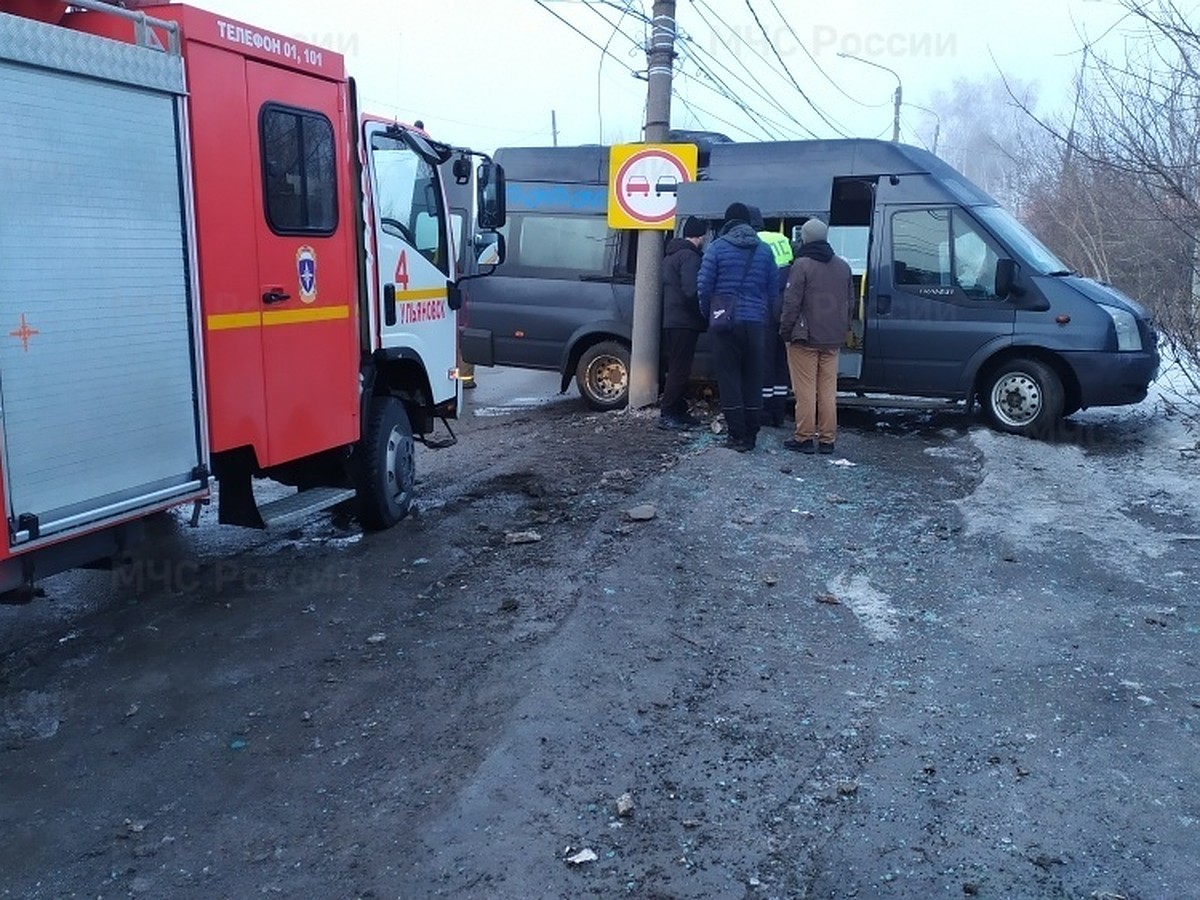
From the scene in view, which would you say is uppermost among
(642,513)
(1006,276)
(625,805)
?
(1006,276)

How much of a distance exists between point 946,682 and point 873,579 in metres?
1.43

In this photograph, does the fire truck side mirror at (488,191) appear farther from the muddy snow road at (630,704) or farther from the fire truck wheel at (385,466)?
the muddy snow road at (630,704)

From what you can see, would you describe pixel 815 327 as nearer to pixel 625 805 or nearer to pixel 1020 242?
pixel 1020 242

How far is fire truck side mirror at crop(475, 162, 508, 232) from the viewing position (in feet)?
26.0

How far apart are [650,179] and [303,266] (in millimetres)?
5406

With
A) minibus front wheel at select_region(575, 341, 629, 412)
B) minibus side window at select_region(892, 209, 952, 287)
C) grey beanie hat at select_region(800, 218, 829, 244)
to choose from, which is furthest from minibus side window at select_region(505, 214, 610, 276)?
grey beanie hat at select_region(800, 218, 829, 244)

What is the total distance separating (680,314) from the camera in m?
10.2

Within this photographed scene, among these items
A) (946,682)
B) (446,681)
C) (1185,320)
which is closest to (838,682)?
(946,682)

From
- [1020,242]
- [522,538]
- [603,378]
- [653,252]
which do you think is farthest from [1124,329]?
[522,538]

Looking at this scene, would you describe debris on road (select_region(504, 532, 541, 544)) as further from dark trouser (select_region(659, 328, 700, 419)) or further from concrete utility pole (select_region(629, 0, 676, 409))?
concrete utility pole (select_region(629, 0, 676, 409))

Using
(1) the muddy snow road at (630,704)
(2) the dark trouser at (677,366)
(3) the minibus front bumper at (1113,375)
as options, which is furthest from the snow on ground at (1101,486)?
(2) the dark trouser at (677,366)

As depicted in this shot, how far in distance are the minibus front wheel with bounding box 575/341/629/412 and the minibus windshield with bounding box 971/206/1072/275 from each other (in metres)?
3.77

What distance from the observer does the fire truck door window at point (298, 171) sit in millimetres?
5844

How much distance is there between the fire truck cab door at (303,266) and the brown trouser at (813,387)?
3.87 metres
